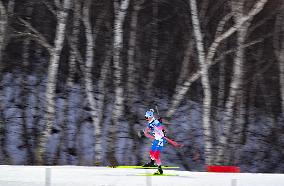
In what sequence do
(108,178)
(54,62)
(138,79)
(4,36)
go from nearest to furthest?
(108,178) < (54,62) < (4,36) < (138,79)

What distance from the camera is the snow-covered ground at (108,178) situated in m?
8.91

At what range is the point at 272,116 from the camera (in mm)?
22406

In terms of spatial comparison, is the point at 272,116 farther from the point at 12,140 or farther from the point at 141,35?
the point at 12,140

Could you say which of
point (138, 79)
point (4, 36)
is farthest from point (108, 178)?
point (138, 79)

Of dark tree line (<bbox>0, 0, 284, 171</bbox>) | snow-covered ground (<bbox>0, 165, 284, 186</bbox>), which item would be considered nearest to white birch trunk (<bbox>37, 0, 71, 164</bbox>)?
snow-covered ground (<bbox>0, 165, 284, 186</bbox>)

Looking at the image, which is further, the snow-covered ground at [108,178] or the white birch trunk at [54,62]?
the white birch trunk at [54,62]

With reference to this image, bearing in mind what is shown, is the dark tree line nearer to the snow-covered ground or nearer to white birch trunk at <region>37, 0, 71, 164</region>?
white birch trunk at <region>37, 0, 71, 164</region>

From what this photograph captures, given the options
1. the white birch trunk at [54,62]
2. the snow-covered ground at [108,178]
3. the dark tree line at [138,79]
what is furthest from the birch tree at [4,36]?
the snow-covered ground at [108,178]

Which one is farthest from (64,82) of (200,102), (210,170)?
(210,170)

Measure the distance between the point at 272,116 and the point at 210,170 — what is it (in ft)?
38.9

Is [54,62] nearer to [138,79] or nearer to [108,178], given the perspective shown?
[108,178]

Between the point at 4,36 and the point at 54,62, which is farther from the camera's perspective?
the point at 4,36

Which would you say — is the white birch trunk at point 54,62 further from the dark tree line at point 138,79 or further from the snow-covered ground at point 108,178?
the dark tree line at point 138,79

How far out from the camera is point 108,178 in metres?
9.33
